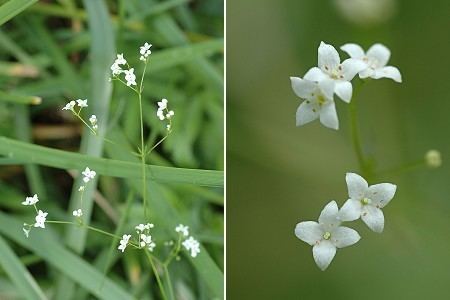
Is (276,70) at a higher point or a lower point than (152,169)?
higher

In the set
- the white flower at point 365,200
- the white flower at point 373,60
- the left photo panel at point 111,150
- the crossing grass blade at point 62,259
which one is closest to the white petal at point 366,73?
the white flower at point 373,60

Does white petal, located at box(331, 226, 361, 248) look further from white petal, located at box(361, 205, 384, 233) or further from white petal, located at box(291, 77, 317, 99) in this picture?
white petal, located at box(291, 77, 317, 99)

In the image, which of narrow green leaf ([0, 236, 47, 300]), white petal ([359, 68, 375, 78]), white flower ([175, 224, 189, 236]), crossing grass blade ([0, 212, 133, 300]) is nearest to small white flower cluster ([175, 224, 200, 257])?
white flower ([175, 224, 189, 236])

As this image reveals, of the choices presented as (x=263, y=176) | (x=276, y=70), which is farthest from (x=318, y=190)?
(x=276, y=70)

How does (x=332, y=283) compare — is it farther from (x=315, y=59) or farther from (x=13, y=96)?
(x=13, y=96)

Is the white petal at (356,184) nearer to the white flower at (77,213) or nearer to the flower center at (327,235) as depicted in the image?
the flower center at (327,235)
